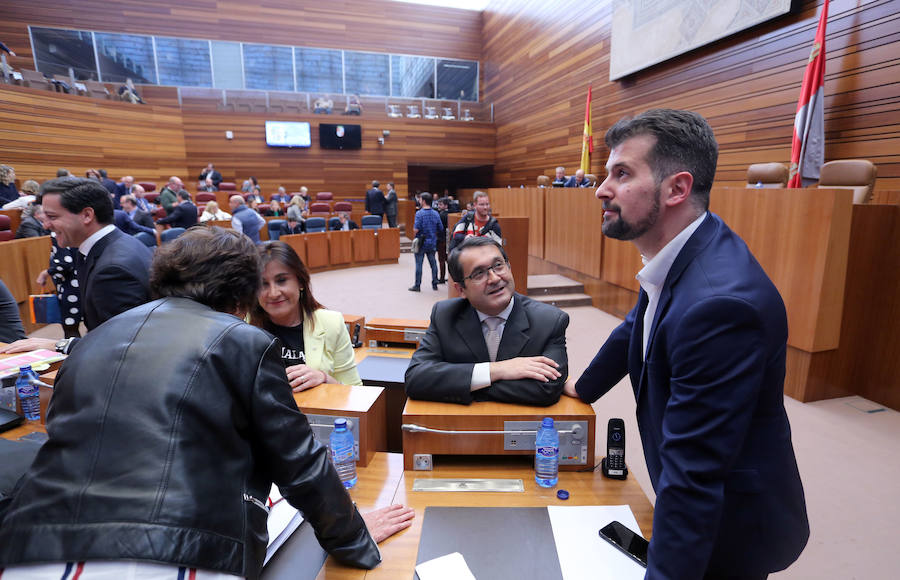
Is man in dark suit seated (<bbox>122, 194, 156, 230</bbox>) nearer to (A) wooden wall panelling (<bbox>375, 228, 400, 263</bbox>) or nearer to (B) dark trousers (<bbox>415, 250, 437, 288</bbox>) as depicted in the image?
(B) dark trousers (<bbox>415, 250, 437, 288</bbox>)

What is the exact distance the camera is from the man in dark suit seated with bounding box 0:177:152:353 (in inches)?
84.4

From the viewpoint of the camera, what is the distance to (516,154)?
13.9 m

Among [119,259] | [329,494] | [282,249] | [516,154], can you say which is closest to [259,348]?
[329,494]

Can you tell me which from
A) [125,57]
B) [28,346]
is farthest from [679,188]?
[125,57]

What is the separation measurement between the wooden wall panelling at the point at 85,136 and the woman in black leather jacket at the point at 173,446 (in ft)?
41.6

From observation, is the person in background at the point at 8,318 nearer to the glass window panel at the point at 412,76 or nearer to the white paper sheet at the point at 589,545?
the white paper sheet at the point at 589,545

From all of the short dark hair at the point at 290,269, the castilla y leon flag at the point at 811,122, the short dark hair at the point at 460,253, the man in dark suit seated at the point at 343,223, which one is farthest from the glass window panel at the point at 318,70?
the short dark hair at the point at 460,253

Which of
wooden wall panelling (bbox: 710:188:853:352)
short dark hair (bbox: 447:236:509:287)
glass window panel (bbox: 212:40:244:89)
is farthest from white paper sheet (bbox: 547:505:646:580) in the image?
glass window panel (bbox: 212:40:244:89)

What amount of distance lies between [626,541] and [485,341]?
833 millimetres

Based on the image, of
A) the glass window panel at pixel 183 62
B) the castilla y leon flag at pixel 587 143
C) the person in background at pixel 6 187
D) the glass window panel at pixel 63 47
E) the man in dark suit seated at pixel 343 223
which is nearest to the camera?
the person in background at pixel 6 187

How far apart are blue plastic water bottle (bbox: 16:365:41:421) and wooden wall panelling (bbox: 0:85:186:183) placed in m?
11.3

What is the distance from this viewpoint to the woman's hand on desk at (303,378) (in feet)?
5.81

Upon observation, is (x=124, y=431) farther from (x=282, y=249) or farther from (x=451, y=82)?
(x=451, y=82)

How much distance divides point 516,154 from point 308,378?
13.1 meters
